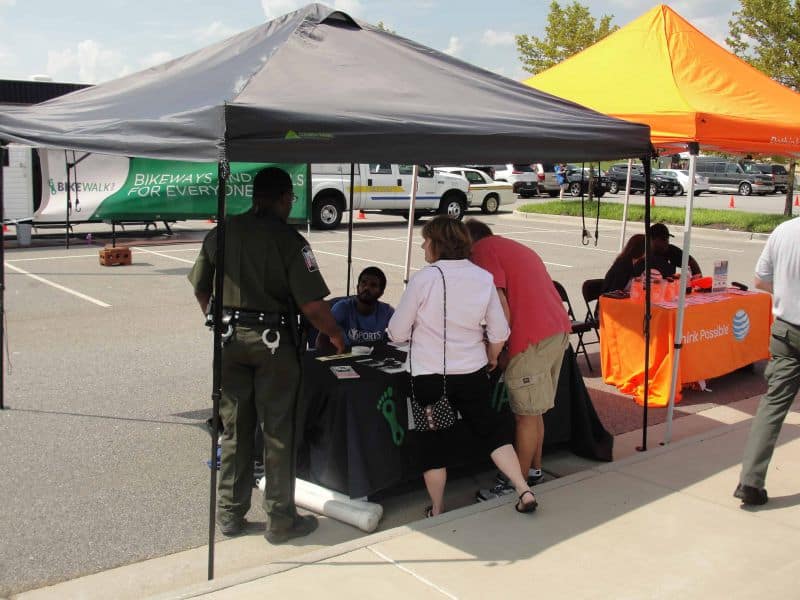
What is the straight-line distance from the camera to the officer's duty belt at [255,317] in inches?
165

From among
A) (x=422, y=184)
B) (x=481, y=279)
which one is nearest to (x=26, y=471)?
(x=481, y=279)

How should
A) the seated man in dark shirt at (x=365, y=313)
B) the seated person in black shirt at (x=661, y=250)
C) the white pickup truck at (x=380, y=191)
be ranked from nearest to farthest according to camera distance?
the seated man in dark shirt at (x=365, y=313) → the seated person in black shirt at (x=661, y=250) → the white pickup truck at (x=380, y=191)

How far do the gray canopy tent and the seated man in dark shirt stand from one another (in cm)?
115

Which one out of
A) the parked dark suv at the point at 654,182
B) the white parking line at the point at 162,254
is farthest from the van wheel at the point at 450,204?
the parked dark suv at the point at 654,182

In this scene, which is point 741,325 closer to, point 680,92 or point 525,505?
point 680,92

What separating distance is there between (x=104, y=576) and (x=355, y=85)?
2821 mm

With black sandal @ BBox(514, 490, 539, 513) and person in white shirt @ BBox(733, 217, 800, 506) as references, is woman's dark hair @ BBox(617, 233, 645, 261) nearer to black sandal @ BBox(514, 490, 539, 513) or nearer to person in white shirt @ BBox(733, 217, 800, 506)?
person in white shirt @ BBox(733, 217, 800, 506)

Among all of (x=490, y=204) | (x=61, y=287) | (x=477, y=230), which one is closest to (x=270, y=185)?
(x=477, y=230)

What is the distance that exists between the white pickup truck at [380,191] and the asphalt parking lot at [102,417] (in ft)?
23.5

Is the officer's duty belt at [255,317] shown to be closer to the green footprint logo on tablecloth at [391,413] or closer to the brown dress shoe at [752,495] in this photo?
the green footprint logo on tablecloth at [391,413]

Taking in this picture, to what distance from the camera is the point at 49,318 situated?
33.3 ft

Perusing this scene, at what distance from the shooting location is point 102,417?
6359 mm

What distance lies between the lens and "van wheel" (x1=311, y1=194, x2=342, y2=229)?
70.6ft

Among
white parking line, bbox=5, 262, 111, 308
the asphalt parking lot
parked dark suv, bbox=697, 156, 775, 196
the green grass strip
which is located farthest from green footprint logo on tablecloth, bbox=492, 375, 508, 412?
parked dark suv, bbox=697, 156, 775, 196
